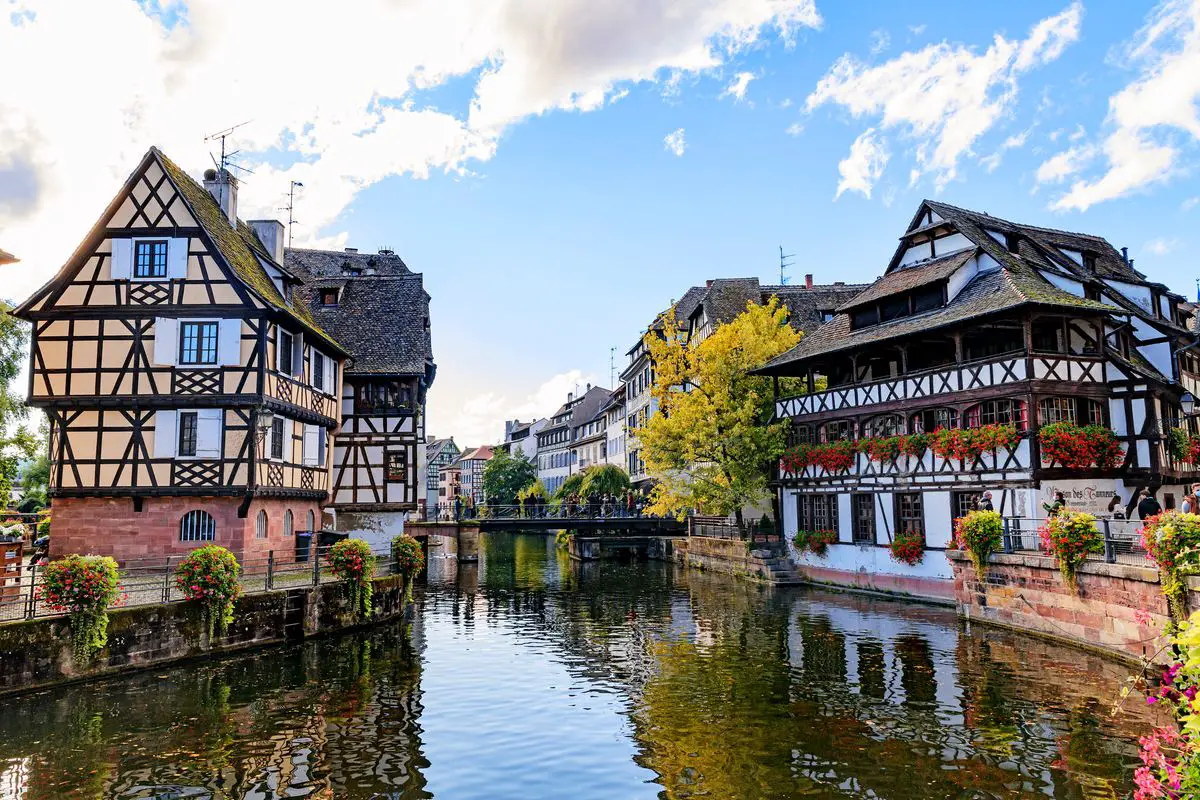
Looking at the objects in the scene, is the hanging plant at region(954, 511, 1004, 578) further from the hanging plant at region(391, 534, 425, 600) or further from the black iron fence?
the black iron fence

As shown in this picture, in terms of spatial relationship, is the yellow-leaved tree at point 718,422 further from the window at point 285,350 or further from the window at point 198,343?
the window at point 198,343

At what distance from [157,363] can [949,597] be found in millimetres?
26104

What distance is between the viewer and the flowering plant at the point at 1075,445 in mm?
25750

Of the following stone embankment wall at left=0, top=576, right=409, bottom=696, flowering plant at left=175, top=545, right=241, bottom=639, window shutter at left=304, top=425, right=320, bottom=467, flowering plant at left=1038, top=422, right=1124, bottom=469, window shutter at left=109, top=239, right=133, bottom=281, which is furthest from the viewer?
window shutter at left=304, top=425, right=320, bottom=467

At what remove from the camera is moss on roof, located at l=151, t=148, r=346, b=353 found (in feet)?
90.0

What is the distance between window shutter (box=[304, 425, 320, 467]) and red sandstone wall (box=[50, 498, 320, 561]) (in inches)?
202

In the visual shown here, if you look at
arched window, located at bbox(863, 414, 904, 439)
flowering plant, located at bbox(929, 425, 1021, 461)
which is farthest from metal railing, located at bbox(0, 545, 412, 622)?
flowering plant, located at bbox(929, 425, 1021, 461)

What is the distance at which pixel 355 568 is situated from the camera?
25359mm

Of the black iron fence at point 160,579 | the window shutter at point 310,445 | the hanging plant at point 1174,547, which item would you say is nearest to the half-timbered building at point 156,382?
the black iron fence at point 160,579

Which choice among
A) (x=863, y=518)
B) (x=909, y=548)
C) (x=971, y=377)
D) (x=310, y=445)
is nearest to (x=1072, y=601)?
(x=909, y=548)

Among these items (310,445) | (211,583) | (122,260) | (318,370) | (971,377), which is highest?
(122,260)

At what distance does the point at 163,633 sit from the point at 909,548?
22.8 m

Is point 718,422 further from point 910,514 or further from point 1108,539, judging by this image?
point 1108,539

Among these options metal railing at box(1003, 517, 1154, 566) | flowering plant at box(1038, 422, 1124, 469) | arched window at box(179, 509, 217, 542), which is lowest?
metal railing at box(1003, 517, 1154, 566)
